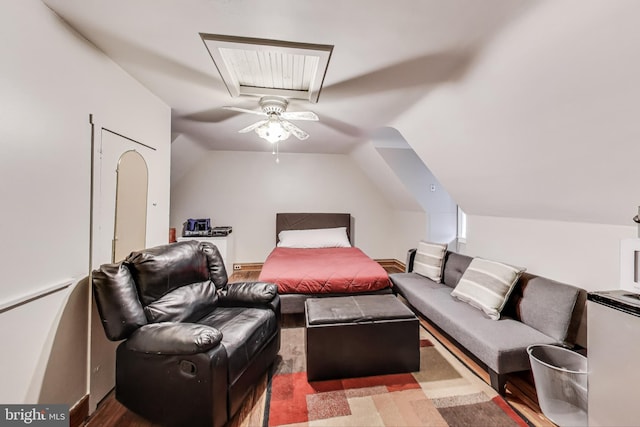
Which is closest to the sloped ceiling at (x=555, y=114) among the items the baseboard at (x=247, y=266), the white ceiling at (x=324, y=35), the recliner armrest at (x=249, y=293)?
the white ceiling at (x=324, y=35)

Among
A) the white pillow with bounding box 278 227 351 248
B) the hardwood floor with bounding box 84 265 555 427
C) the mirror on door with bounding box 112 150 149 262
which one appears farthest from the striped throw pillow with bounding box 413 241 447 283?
the mirror on door with bounding box 112 150 149 262

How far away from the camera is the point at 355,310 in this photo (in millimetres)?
2057

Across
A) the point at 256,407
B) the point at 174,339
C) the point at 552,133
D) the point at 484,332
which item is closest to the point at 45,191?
the point at 174,339

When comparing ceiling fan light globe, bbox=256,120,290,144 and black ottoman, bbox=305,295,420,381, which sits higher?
ceiling fan light globe, bbox=256,120,290,144

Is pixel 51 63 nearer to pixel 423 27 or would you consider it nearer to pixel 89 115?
pixel 89 115

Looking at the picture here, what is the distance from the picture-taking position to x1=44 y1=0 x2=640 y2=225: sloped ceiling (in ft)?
4.10

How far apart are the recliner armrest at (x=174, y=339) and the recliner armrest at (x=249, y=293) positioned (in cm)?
66

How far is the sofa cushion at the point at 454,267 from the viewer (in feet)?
9.20

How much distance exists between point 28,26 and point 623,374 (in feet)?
10.6

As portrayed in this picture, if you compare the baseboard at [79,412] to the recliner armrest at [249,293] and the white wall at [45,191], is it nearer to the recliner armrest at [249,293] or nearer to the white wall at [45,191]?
the white wall at [45,191]

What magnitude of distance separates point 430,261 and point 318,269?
1379 mm

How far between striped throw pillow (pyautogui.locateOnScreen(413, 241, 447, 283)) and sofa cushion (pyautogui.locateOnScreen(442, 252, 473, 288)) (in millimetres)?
65

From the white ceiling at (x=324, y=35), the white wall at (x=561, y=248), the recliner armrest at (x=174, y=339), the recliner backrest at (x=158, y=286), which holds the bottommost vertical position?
the recliner armrest at (x=174, y=339)

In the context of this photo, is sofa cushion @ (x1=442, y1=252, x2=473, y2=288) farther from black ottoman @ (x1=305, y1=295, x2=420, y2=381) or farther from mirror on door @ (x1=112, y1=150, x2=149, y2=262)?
mirror on door @ (x1=112, y1=150, x2=149, y2=262)
